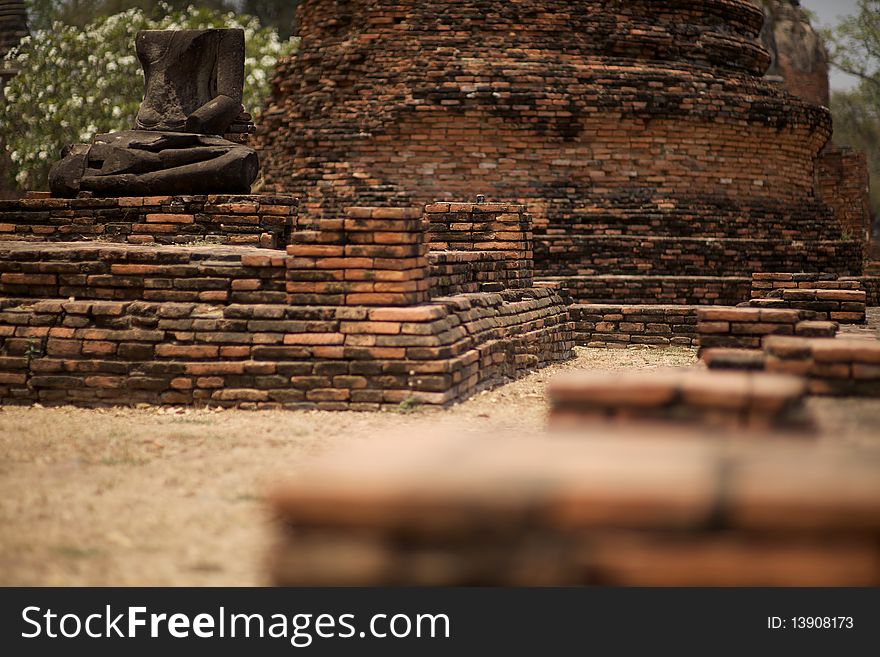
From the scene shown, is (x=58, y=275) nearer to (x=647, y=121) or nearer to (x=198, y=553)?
(x=198, y=553)

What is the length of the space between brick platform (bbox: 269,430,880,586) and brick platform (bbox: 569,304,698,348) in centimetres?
728

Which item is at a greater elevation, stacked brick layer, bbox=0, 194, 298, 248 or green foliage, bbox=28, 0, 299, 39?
green foliage, bbox=28, 0, 299, 39

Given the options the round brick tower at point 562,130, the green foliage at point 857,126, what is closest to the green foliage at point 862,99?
the green foliage at point 857,126

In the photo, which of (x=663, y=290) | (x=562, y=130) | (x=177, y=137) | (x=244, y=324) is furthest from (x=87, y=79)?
(x=244, y=324)

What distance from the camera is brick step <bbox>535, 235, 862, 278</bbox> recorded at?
11203 mm

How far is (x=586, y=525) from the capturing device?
5.62ft

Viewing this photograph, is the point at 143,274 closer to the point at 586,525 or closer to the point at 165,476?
the point at 165,476

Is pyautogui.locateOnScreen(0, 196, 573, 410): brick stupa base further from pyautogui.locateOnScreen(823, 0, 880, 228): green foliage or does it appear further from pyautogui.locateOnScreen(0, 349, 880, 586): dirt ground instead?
pyautogui.locateOnScreen(823, 0, 880, 228): green foliage

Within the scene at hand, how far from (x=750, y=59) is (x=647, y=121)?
7.67 ft

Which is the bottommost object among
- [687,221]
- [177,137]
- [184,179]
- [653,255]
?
[653,255]

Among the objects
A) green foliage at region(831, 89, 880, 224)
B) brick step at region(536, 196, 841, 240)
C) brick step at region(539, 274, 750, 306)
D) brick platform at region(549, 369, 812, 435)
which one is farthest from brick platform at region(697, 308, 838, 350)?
green foliage at region(831, 89, 880, 224)

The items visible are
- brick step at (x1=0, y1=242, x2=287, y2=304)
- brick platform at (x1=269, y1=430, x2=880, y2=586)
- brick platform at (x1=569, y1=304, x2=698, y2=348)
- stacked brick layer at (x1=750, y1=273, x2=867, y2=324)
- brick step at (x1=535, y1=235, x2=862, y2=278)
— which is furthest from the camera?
brick step at (x1=535, y1=235, x2=862, y2=278)

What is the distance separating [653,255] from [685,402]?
9141 mm

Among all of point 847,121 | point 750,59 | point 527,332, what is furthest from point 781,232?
point 847,121
